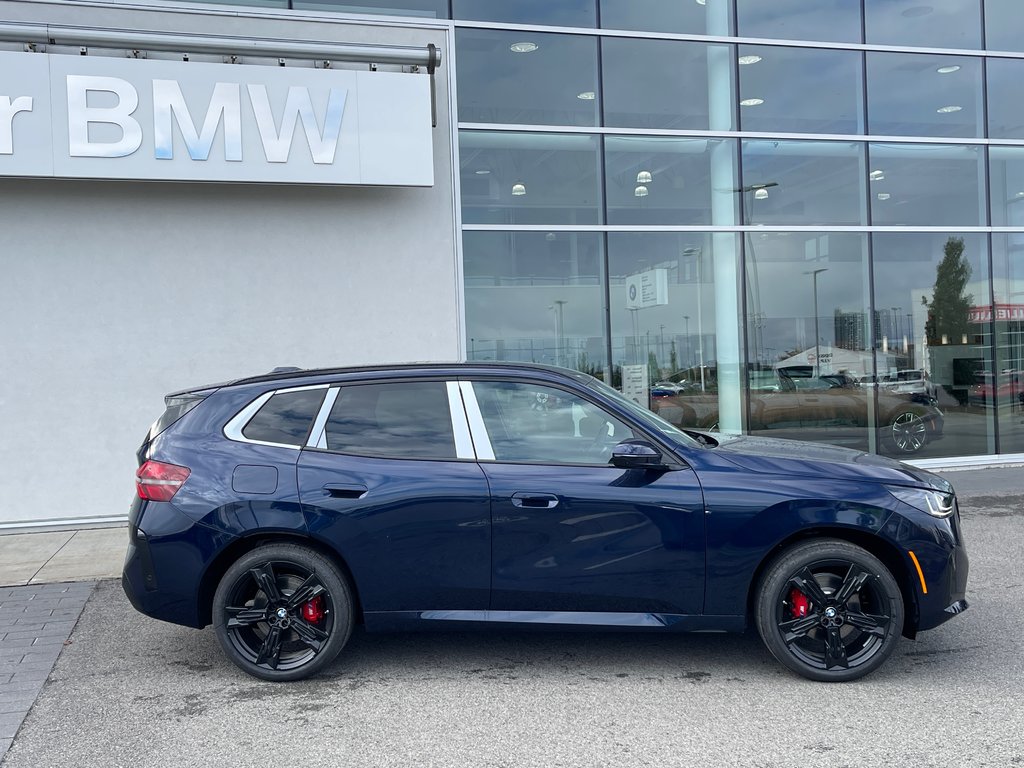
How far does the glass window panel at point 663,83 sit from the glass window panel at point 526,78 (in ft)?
0.88

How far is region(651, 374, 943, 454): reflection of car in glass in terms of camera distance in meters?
11.3

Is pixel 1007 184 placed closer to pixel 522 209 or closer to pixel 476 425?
pixel 522 209

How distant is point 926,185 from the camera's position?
39.6 ft

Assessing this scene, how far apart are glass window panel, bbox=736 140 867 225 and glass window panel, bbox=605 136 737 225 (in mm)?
309

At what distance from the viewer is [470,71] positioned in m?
10.7

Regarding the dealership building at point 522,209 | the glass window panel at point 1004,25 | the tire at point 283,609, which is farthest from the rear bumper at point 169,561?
the glass window panel at point 1004,25

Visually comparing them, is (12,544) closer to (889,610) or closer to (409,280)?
(409,280)

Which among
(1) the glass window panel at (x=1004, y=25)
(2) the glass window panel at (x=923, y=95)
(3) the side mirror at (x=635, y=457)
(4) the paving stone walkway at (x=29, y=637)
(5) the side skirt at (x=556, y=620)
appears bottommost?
(4) the paving stone walkway at (x=29, y=637)

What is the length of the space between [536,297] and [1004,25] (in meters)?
7.95

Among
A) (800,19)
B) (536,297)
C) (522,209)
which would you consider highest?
(800,19)

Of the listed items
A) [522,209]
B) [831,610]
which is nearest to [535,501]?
[831,610]

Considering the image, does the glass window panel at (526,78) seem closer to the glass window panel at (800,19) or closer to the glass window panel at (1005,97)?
the glass window panel at (800,19)

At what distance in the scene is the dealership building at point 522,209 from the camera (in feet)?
29.7

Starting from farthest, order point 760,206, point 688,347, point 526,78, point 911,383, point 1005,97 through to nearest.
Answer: point 1005,97 < point 911,383 < point 760,206 < point 688,347 < point 526,78
